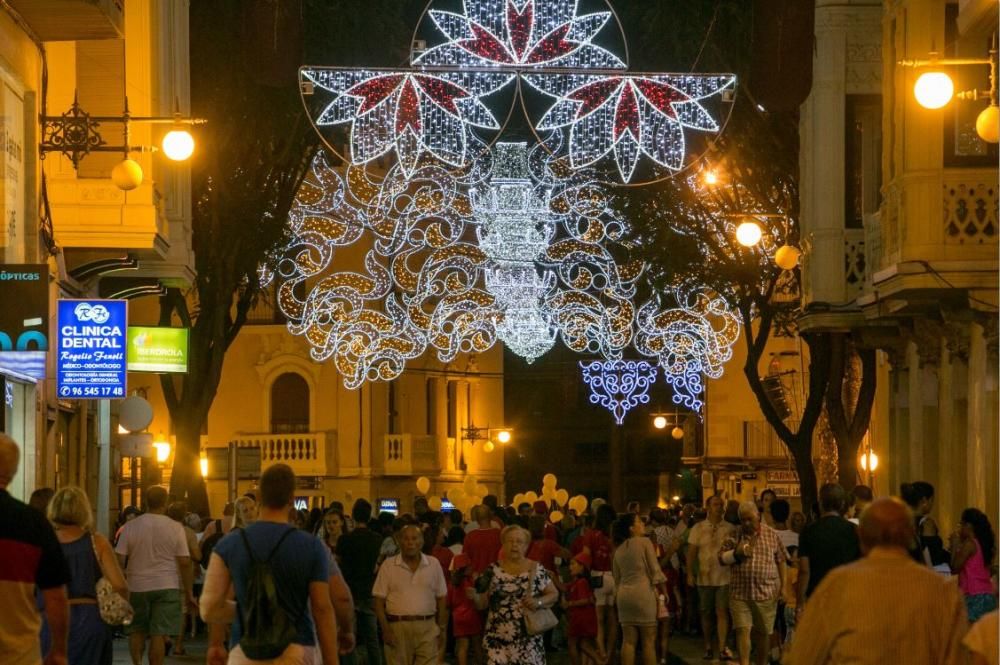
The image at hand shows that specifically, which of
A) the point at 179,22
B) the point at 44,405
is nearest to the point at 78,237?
the point at 44,405

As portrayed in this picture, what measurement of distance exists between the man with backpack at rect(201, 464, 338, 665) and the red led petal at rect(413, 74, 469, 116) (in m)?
9.79

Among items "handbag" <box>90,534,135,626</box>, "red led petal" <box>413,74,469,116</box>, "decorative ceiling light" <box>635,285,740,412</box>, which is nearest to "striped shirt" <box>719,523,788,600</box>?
"red led petal" <box>413,74,469,116</box>

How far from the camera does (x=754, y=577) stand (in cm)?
2067

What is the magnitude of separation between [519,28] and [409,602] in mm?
5561

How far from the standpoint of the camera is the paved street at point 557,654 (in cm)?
2450

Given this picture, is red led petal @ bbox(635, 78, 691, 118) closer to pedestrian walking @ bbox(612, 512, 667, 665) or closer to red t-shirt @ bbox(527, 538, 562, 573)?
pedestrian walking @ bbox(612, 512, 667, 665)

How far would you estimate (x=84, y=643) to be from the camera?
531 inches

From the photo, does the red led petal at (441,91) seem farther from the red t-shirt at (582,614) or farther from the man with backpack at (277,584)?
the man with backpack at (277,584)

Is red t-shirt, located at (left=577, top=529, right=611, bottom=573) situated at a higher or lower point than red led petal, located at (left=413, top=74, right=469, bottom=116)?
lower

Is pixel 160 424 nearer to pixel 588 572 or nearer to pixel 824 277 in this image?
pixel 824 277

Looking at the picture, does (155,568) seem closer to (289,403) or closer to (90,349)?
(90,349)

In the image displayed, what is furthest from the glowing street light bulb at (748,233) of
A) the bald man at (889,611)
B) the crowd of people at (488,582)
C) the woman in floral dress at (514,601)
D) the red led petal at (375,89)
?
the bald man at (889,611)

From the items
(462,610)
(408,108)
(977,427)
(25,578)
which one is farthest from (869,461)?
(25,578)

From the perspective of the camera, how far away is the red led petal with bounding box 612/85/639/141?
19953 millimetres
